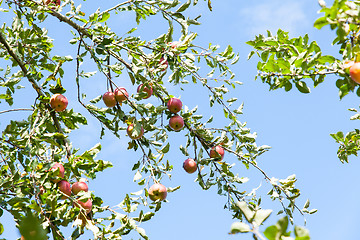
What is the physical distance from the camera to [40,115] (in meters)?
3.99

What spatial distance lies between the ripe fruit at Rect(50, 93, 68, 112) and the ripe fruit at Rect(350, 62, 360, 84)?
266 cm

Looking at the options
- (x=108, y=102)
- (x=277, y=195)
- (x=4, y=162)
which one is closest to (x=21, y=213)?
(x=4, y=162)

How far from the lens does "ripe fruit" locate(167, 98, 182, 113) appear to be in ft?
14.0

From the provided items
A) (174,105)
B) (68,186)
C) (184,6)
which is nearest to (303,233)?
(68,186)

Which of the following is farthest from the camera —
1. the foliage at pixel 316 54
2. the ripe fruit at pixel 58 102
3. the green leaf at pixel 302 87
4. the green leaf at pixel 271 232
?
the ripe fruit at pixel 58 102

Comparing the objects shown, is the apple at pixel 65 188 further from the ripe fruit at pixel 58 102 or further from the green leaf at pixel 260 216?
the green leaf at pixel 260 216

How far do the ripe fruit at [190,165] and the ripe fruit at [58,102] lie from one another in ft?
5.29

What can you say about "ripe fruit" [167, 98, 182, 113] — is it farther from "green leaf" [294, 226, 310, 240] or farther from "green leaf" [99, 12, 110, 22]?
"green leaf" [294, 226, 310, 240]

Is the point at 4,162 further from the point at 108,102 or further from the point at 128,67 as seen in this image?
the point at 128,67

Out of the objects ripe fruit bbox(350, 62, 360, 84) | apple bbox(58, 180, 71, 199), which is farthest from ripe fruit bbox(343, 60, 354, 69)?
apple bbox(58, 180, 71, 199)

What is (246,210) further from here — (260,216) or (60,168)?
(60,168)

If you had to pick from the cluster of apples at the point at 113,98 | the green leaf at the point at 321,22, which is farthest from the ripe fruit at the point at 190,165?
the green leaf at the point at 321,22

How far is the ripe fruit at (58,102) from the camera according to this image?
381 cm

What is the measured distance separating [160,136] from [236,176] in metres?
1.14
